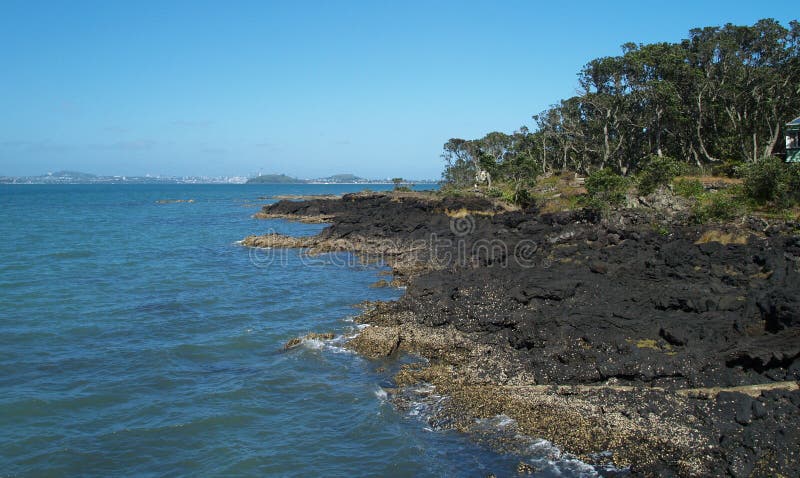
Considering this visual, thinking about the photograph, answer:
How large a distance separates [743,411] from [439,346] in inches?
290

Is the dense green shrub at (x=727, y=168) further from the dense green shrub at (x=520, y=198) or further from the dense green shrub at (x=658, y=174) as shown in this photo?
the dense green shrub at (x=520, y=198)

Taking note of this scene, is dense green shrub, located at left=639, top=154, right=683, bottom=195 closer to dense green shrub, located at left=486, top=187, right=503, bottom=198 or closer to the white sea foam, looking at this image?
dense green shrub, located at left=486, top=187, right=503, bottom=198

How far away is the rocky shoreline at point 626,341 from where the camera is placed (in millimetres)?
9586

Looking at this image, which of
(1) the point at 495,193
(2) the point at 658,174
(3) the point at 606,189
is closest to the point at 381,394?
(3) the point at 606,189

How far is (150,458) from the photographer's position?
34.1 ft

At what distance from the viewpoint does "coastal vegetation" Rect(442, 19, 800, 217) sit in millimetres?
31031

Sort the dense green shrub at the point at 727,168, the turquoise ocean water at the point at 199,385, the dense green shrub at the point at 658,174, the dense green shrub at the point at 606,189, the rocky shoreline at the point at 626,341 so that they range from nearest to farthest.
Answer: the rocky shoreline at the point at 626,341
the turquoise ocean water at the point at 199,385
the dense green shrub at the point at 606,189
the dense green shrub at the point at 658,174
the dense green shrub at the point at 727,168

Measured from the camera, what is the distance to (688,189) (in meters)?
30.8

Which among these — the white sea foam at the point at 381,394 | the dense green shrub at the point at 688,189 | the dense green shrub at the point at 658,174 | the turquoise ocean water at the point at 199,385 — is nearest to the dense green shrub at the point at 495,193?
the dense green shrub at the point at 658,174

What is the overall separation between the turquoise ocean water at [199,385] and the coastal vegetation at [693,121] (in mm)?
18374

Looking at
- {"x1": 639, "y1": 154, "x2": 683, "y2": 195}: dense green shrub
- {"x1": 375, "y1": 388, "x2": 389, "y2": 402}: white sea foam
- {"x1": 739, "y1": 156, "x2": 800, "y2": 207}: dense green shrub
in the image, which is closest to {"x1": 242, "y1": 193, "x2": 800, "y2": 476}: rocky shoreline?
{"x1": 375, "y1": 388, "x2": 389, "y2": 402}: white sea foam

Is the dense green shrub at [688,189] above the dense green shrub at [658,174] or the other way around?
the other way around

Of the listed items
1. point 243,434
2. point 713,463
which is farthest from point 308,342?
point 713,463

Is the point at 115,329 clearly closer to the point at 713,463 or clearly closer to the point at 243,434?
the point at 243,434
